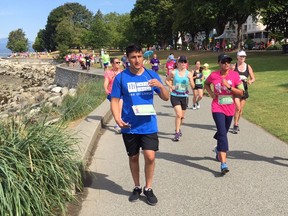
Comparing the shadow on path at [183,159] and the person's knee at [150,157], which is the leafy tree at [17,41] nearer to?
the shadow on path at [183,159]

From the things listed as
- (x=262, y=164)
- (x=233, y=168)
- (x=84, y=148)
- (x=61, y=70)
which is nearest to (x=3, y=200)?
(x=84, y=148)

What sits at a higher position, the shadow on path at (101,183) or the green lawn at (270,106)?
the shadow on path at (101,183)

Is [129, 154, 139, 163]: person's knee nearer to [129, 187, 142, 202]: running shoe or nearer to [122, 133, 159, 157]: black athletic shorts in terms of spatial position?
[122, 133, 159, 157]: black athletic shorts

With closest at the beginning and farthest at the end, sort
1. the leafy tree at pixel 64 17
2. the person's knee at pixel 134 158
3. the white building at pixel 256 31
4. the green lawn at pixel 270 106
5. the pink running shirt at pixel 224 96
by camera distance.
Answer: the person's knee at pixel 134 158 → the pink running shirt at pixel 224 96 → the green lawn at pixel 270 106 → the white building at pixel 256 31 → the leafy tree at pixel 64 17

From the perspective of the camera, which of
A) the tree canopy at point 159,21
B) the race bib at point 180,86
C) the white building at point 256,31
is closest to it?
the race bib at point 180,86

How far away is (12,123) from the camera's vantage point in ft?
16.1

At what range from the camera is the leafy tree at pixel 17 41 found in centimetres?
13682

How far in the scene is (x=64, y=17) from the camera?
411 feet

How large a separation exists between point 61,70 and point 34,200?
3737 centimetres

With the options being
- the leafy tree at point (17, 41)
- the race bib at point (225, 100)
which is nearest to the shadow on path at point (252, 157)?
the race bib at point (225, 100)

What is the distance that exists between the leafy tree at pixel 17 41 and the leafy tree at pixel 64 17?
790 centimetres

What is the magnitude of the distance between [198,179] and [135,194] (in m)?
1.10

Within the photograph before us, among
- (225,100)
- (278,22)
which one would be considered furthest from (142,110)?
(278,22)

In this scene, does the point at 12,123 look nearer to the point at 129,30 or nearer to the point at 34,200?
the point at 34,200
